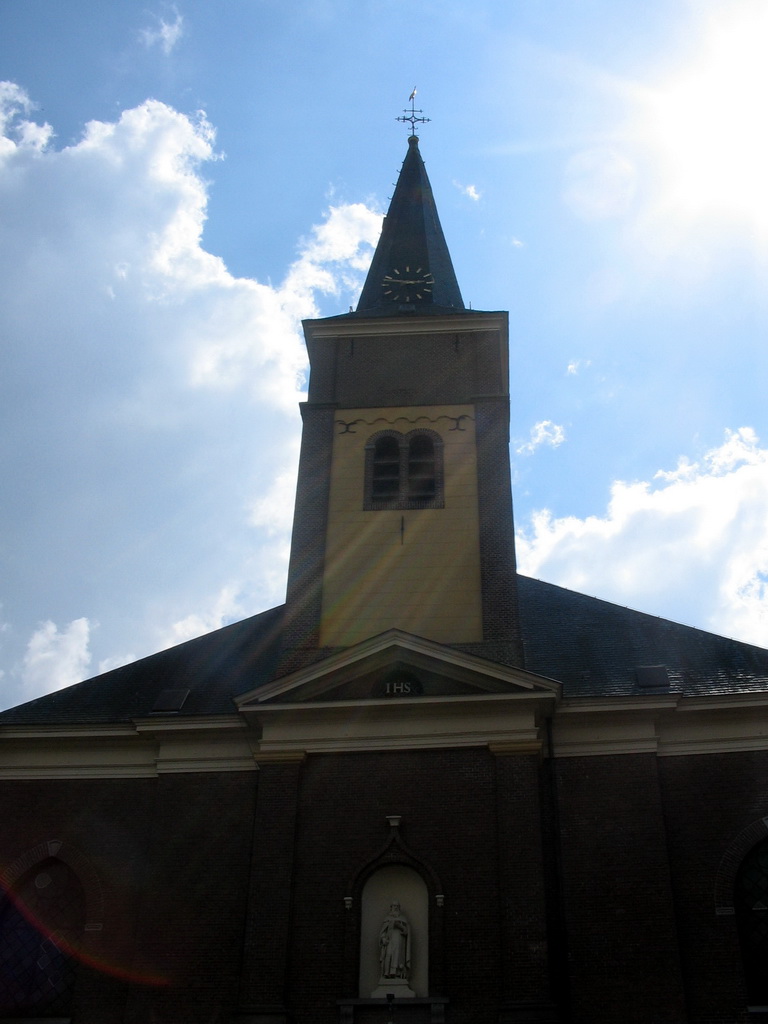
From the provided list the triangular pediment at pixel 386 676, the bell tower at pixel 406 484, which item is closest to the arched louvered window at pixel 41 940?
the triangular pediment at pixel 386 676

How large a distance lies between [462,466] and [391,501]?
166 centimetres

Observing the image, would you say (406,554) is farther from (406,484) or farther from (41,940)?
(41,940)

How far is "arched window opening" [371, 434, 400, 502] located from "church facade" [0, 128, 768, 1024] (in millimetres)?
81

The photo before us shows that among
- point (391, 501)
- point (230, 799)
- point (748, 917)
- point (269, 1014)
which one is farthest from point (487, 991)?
point (391, 501)

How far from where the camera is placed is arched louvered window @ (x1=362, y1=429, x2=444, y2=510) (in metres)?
21.0

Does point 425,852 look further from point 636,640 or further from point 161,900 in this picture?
point 636,640

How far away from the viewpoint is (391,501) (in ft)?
68.9

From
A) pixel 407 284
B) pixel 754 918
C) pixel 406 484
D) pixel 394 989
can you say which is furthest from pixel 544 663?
pixel 407 284

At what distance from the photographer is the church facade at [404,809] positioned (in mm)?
15547

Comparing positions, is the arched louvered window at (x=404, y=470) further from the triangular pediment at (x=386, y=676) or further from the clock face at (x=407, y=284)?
the clock face at (x=407, y=284)

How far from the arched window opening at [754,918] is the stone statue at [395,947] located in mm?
5182

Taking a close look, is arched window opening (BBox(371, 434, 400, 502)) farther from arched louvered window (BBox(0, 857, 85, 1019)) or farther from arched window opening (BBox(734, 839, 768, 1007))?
arched window opening (BBox(734, 839, 768, 1007))

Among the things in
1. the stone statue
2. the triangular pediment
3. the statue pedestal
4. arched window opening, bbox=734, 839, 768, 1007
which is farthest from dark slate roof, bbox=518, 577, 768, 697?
the statue pedestal

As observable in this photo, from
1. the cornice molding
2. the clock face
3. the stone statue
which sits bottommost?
the stone statue
